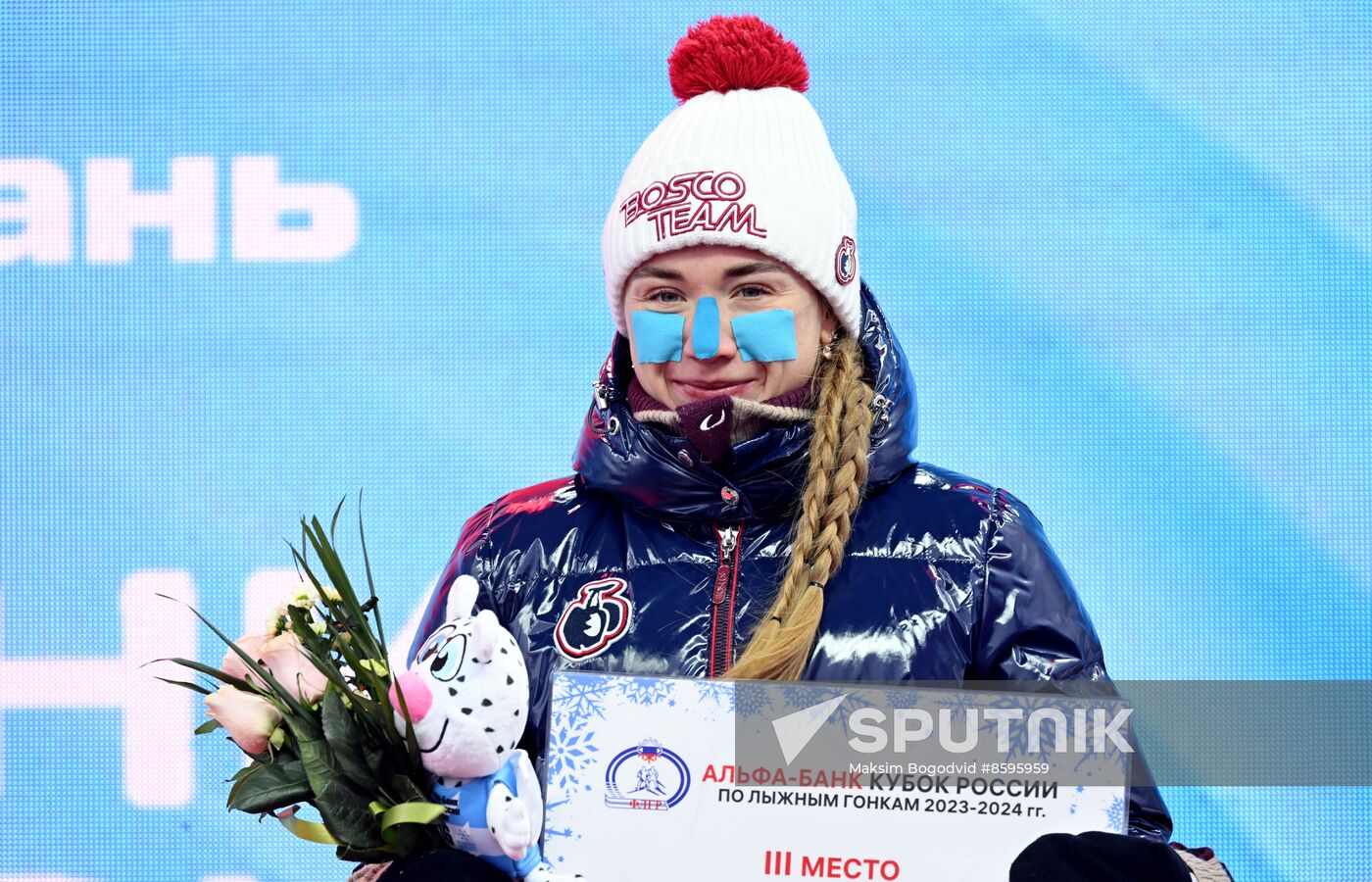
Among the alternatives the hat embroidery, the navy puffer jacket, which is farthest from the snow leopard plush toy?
the hat embroidery

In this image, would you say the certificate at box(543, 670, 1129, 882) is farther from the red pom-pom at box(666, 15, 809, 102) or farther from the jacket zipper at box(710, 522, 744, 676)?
the red pom-pom at box(666, 15, 809, 102)

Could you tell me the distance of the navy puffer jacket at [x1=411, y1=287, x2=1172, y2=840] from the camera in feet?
4.71

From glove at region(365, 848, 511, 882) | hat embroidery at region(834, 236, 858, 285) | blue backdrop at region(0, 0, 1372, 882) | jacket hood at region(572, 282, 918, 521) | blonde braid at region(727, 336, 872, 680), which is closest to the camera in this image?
glove at region(365, 848, 511, 882)

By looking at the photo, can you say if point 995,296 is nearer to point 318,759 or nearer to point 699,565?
point 699,565

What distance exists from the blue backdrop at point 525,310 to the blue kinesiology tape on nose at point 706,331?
1.00 m

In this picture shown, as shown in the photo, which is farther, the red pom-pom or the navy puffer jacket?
the red pom-pom

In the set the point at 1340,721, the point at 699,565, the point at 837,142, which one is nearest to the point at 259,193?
the point at 837,142

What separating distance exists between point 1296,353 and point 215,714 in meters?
1.78

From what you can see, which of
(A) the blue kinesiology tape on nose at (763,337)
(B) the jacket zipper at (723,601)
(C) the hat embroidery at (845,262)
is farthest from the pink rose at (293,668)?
(C) the hat embroidery at (845,262)

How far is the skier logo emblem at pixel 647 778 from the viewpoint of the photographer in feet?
3.95

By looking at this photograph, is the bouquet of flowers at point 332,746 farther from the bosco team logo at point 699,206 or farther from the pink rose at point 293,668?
the bosco team logo at point 699,206

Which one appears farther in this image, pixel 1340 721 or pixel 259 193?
pixel 259 193

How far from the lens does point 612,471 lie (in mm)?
1530

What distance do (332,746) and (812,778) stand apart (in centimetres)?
36
